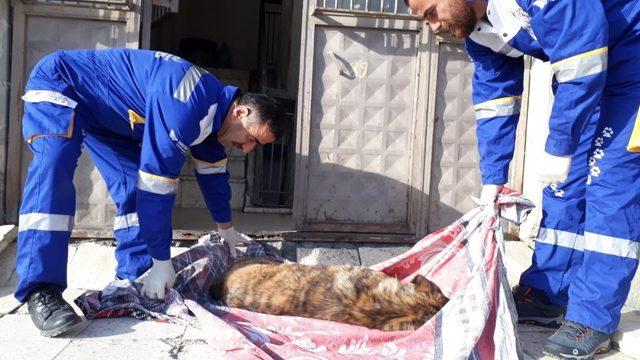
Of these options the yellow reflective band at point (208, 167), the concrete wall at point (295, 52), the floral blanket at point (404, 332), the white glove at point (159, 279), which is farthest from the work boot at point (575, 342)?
the concrete wall at point (295, 52)

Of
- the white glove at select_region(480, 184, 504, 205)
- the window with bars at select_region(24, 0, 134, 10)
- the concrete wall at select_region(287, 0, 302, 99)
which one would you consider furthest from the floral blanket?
the concrete wall at select_region(287, 0, 302, 99)

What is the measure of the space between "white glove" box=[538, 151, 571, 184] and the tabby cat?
28.2 inches

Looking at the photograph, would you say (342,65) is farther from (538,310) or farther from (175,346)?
(175,346)

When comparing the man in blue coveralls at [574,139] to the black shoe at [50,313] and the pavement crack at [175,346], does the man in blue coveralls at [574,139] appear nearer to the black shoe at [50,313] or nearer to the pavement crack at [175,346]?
the pavement crack at [175,346]

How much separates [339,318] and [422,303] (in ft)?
1.25

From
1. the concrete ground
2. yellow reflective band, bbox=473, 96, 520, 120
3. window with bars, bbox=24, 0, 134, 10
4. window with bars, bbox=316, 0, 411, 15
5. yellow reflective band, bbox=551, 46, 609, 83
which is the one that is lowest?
the concrete ground

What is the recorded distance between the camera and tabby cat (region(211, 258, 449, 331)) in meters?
2.99

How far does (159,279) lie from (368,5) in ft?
8.48

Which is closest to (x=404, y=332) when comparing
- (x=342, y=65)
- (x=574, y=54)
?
(x=574, y=54)

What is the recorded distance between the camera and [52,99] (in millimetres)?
3227

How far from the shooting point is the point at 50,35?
4672 mm

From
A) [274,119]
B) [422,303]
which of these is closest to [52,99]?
[274,119]

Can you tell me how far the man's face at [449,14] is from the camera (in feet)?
9.94

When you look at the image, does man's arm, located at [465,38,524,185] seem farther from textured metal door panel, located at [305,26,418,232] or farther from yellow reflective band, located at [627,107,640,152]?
textured metal door panel, located at [305,26,418,232]
